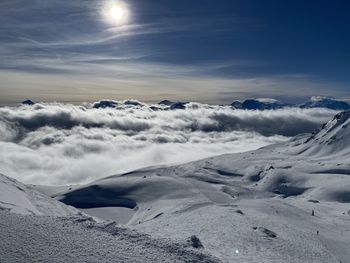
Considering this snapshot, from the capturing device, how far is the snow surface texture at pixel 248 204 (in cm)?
3653

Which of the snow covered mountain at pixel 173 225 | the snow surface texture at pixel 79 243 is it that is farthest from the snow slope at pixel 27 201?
the snow surface texture at pixel 79 243

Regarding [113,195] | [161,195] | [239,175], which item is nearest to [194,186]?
[161,195]

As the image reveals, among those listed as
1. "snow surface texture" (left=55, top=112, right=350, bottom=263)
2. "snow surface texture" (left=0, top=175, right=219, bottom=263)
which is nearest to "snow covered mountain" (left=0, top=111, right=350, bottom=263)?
"snow surface texture" (left=0, top=175, right=219, bottom=263)

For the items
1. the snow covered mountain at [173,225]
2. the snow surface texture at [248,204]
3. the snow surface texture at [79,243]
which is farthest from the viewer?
the snow surface texture at [248,204]

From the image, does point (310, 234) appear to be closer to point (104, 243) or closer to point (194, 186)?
point (104, 243)

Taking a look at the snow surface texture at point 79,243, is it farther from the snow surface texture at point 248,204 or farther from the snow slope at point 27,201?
the snow slope at point 27,201

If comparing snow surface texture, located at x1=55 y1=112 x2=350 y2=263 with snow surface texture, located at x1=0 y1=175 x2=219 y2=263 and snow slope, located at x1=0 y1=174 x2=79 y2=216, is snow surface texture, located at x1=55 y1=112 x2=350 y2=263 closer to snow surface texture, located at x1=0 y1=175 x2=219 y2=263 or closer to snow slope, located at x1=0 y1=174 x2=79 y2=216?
snow surface texture, located at x1=0 y1=175 x2=219 y2=263

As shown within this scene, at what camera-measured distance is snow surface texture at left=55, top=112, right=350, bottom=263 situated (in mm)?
36531

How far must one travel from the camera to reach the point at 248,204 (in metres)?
70.6

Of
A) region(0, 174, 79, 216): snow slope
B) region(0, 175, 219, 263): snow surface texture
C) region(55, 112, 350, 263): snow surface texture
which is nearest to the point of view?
region(0, 175, 219, 263): snow surface texture

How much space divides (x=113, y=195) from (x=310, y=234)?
76930 millimetres

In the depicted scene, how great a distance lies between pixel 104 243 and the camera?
21547 mm

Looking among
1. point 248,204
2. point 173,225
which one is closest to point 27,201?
point 173,225

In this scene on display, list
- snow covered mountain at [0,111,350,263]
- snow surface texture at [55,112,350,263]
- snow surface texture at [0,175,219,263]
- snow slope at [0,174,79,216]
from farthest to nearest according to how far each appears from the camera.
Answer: snow slope at [0,174,79,216], snow surface texture at [55,112,350,263], snow covered mountain at [0,111,350,263], snow surface texture at [0,175,219,263]
